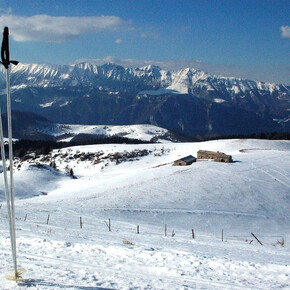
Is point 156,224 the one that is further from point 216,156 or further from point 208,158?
point 208,158

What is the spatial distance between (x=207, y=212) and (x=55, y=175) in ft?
209

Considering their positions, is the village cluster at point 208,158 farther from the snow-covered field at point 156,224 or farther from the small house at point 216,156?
the snow-covered field at point 156,224

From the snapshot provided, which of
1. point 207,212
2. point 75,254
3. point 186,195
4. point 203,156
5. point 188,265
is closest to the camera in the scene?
point 188,265

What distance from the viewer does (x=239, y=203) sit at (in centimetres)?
5438

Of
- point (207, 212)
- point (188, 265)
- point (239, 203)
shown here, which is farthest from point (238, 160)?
point (188, 265)

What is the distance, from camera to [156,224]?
4272 cm

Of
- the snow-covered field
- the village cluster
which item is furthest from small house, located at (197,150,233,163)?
the snow-covered field

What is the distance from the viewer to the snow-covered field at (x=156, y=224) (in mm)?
10088

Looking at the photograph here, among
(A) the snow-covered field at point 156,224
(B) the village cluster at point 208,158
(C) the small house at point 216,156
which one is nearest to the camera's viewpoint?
(A) the snow-covered field at point 156,224

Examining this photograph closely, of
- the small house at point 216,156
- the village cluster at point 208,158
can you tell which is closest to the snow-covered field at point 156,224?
the small house at point 216,156

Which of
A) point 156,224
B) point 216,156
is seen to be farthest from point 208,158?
point 156,224

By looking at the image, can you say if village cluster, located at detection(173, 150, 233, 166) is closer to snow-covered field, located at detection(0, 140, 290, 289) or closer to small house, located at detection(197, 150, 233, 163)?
small house, located at detection(197, 150, 233, 163)

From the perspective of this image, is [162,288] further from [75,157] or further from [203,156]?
[75,157]

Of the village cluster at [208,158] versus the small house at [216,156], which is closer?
the small house at [216,156]
